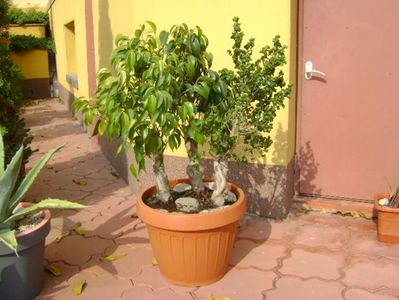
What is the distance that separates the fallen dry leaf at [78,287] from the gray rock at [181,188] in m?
0.91

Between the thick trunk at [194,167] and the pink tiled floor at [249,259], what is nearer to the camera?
the pink tiled floor at [249,259]

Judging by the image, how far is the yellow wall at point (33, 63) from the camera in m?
13.5

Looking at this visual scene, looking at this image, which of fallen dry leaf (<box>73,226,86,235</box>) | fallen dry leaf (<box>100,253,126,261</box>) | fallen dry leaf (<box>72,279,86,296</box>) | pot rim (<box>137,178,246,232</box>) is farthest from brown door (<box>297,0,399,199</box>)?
fallen dry leaf (<box>72,279,86,296</box>)

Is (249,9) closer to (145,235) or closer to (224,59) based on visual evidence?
(224,59)

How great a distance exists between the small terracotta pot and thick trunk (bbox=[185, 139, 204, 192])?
4.85 ft

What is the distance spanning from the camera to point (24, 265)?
290 cm

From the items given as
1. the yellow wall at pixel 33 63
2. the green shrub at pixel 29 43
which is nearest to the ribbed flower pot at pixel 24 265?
the green shrub at pixel 29 43

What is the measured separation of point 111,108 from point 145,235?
4.78 feet

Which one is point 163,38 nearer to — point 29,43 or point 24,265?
point 24,265

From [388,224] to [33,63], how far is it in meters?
12.3

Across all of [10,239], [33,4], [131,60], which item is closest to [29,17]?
[33,4]

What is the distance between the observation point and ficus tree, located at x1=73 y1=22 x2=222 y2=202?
2.73 metres

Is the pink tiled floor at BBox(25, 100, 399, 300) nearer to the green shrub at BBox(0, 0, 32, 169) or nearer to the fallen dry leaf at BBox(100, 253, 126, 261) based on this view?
the fallen dry leaf at BBox(100, 253, 126, 261)

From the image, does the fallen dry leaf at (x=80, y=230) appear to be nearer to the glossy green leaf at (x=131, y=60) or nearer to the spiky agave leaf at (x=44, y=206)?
the spiky agave leaf at (x=44, y=206)
